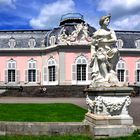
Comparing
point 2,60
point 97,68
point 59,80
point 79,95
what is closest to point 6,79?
point 2,60

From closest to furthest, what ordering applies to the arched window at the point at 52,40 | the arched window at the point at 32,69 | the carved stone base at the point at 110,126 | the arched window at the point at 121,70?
the carved stone base at the point at 110,126 < the arched window at the point at 52,40 < the arched window at the point at 121,70 < the arched window at the point at 32,69

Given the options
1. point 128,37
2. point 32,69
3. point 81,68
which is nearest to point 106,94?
point 81,68

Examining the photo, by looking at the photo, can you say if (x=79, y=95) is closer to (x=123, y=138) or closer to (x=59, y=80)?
(x=59, y=80)

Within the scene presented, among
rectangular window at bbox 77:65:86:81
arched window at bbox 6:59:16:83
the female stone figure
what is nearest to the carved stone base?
the female stone figure

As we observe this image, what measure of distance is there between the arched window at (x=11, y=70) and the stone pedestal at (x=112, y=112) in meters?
40.8

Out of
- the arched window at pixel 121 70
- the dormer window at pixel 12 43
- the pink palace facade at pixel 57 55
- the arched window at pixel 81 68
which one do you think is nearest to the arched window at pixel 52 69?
the pink palace facade at pixel 57 55

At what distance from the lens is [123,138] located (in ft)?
28.8

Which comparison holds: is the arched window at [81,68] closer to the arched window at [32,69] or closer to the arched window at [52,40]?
the arched window at [52,40]

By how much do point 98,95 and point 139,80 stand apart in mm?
40315

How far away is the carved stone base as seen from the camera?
898 cm

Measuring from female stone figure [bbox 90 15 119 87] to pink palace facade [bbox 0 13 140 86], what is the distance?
3383cm

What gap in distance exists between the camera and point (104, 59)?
960cm

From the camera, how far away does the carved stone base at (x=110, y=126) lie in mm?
8977

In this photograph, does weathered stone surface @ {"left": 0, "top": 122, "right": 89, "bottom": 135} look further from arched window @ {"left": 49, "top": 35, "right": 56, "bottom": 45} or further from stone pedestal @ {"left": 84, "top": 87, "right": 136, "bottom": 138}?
arched window @ {"left": 49, "top": 35, "right": 56, "bottom": 45}
